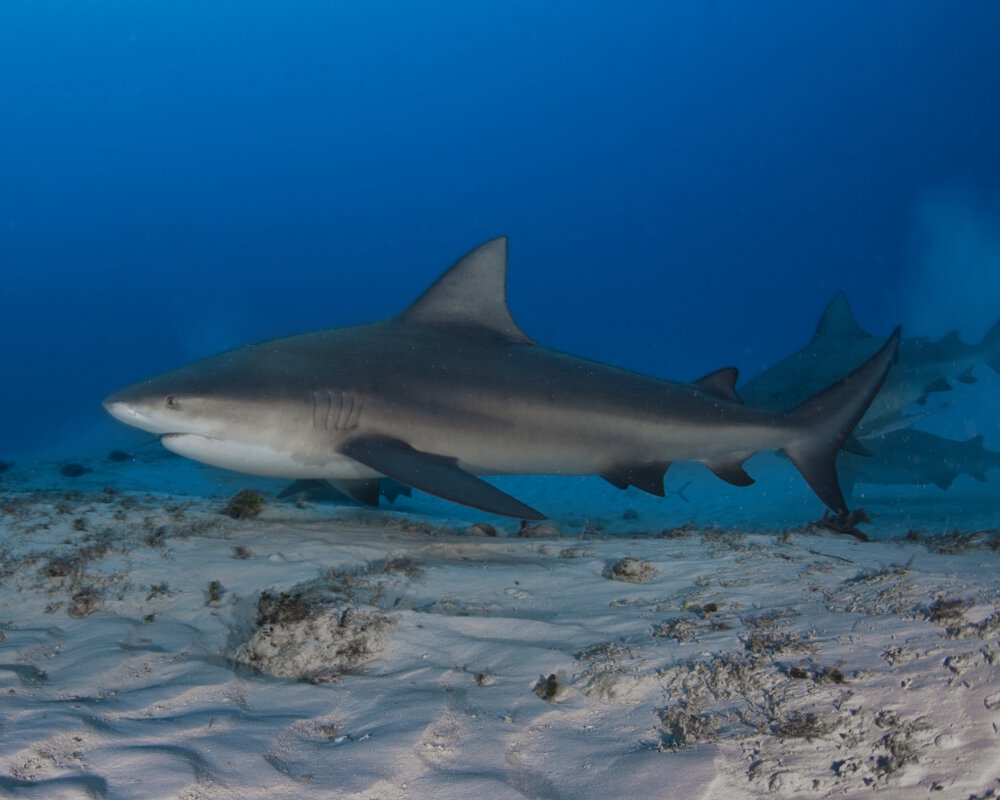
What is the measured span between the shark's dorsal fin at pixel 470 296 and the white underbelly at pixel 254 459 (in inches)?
55.1

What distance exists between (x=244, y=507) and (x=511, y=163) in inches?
6093

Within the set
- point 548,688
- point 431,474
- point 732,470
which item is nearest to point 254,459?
point 431,474

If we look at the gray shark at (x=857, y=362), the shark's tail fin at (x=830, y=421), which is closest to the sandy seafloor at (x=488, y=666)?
the shark's tail fin at (x=830, y=421)

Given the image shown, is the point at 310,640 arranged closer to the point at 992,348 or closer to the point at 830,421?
the point at 830,421

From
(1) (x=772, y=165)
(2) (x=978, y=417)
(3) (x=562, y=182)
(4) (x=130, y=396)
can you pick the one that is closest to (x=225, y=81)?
(3) (x=562, y=182)

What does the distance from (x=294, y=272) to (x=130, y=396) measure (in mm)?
140810

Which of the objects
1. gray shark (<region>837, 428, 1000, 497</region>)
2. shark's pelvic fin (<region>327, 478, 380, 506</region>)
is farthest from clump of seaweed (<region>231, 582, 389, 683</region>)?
gray shark (<region>837, 428, 1000, 497</region>)

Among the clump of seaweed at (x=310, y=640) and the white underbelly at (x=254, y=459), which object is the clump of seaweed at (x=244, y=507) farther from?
the clump of seaweed at (x=310, y=640)

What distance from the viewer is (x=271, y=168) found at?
143625mm

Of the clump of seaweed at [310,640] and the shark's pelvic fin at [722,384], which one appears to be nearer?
the clump of seaweed at [310,640]

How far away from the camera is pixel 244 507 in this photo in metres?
5.20

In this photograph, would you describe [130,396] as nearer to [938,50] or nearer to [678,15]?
[938,50]

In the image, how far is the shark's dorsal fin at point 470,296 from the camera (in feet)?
18.2

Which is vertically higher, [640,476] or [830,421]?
[830,421]
